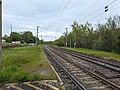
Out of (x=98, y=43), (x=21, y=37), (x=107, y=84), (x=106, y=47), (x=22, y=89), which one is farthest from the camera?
(x=21, y=37)

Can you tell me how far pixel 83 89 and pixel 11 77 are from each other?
3.79 m

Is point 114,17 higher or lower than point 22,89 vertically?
higher

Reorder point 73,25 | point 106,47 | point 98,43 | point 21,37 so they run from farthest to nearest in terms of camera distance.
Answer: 1. point 21,37
2. point 73,25
3. point 98,43
4. point 106,47

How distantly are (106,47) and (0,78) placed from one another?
135 feet

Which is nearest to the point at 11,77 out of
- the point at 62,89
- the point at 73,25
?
the point at 62,89

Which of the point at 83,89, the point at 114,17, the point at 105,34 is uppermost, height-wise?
the point at 114,17

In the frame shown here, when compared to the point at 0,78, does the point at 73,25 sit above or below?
above

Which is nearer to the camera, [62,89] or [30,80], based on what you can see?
[62,89]

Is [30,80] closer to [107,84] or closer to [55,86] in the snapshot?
[55,86]

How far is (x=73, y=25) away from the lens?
9444 centimetres

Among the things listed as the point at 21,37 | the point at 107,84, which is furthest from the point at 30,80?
the point at 21,37

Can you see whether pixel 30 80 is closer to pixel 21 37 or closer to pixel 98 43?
pixel 98 43

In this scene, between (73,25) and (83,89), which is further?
(73,25)

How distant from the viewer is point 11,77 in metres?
12.0
